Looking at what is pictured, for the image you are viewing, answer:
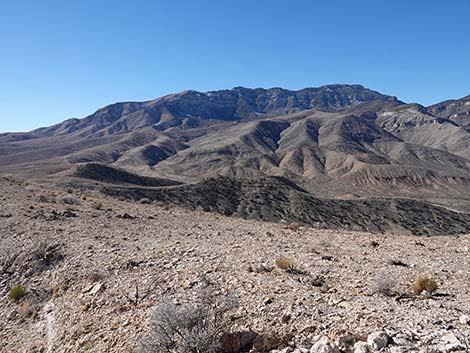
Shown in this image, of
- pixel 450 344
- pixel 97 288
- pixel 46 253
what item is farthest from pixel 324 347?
pixel 46 253

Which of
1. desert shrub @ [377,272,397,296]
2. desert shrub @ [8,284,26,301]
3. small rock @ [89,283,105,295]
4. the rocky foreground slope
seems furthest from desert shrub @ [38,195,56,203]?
desert shrub @ [377,272,397,296]

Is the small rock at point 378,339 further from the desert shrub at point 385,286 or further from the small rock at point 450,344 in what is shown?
the desert shrub at point 385,286

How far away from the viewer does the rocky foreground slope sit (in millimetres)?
6527

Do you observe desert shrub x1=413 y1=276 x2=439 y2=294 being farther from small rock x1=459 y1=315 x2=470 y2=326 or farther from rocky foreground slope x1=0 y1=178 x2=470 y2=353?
small rock x1=459 y1=315 x2=470 y2=326

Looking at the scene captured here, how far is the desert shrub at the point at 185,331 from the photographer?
20.1ft

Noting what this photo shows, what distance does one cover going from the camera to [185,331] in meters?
6.25

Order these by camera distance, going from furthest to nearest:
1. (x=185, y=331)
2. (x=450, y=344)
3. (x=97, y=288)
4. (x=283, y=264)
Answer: (x=97, y=288) < (x=283, y=264) < (x=185, y=331) < (x=450, y=344)

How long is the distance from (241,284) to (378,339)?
3424mm

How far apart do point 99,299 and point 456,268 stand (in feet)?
27.0

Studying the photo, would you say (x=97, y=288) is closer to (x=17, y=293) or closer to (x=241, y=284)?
(x=17, y=293)

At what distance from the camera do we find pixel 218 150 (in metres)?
174

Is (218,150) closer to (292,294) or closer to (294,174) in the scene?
(294,174)

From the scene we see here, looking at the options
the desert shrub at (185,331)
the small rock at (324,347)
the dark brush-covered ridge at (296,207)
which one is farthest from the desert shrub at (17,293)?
the dark brush-covered ridge at (296,207)

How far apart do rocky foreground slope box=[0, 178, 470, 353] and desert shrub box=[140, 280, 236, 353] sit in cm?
69
